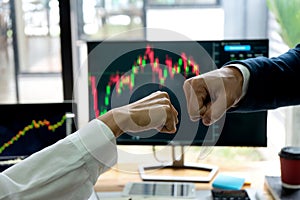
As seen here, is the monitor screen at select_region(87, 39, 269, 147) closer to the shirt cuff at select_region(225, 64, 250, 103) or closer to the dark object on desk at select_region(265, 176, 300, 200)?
the dark object on desk at select_region(265, 176, 300, 200)

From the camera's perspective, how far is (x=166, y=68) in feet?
5.30

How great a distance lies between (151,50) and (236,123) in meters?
0.39

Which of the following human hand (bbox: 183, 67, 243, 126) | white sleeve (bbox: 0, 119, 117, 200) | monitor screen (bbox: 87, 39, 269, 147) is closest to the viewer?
white sleeve (bbox: 0, 119, 117, 200)

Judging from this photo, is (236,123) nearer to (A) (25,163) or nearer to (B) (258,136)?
(B) (258,136)

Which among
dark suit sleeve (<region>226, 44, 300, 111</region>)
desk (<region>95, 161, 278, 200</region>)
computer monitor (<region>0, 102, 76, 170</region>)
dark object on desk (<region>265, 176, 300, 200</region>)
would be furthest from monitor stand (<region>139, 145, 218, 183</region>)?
dark suit sleeve (<region>226, 44, 300, 111</region>)

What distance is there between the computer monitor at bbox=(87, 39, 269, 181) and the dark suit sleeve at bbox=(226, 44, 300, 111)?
0.44m

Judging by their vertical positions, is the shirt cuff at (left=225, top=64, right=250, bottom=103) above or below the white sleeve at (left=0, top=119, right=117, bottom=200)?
above

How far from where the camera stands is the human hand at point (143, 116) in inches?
33.9

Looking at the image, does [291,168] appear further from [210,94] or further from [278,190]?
[210,94]

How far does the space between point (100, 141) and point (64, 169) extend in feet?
0.25

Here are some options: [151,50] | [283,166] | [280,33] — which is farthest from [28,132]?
[280,33]

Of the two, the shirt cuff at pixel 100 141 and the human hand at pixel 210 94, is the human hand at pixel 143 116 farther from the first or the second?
the human hand at pixel 210 94

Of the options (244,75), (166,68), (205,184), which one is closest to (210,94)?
(244,75)

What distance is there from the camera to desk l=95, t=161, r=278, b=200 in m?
1.65
